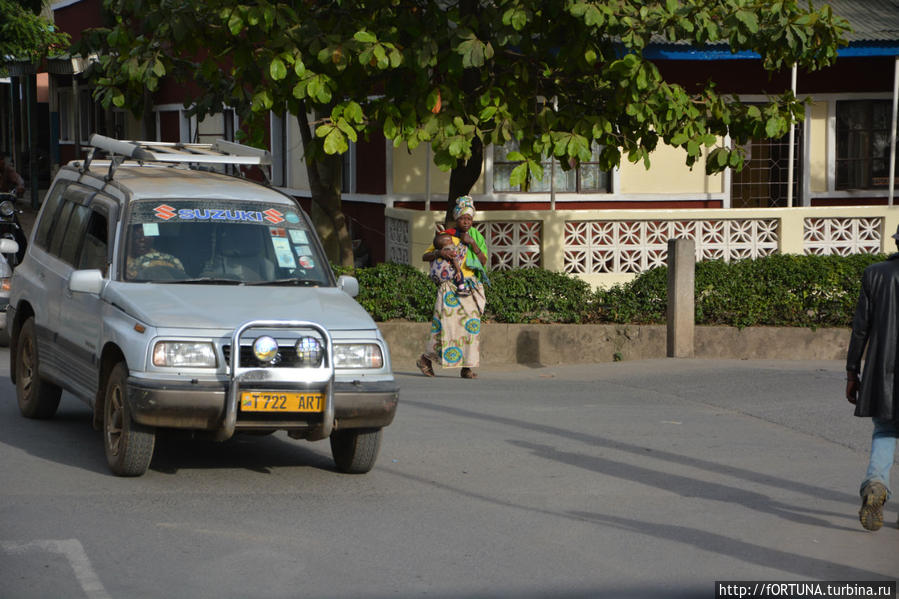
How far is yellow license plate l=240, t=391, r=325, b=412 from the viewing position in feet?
24.8

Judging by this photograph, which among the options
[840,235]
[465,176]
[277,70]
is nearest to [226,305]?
[277,70]

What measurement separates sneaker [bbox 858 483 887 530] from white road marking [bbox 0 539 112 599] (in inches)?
154

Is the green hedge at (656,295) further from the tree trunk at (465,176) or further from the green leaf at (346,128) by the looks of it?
the green leaf at (346,128)

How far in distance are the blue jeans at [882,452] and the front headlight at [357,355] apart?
2.89 meters

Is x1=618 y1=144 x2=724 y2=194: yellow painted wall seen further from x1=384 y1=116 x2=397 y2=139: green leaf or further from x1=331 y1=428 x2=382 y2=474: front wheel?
x1=331 y1=428 x2=382 y2=474: front wheel

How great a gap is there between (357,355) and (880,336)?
3.00 metres

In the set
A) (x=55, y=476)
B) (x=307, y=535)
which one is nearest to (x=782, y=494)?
(x=307, y=535)

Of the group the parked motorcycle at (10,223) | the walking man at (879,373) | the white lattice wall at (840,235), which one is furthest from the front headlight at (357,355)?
the white lattice wall at (840,235)

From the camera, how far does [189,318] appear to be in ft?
25.4

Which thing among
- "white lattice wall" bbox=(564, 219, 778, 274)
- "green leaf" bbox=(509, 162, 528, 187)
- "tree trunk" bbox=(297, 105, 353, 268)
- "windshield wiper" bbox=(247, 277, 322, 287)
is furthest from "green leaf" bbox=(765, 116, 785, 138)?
"windshield wiper" bbox=(247, 277, 322, 287)

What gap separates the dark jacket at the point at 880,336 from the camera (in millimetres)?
7059

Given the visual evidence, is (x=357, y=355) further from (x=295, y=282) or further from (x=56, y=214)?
(x=56, y=214)

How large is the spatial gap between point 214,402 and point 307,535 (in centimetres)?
110

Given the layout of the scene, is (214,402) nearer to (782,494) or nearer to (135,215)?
(135,215)
